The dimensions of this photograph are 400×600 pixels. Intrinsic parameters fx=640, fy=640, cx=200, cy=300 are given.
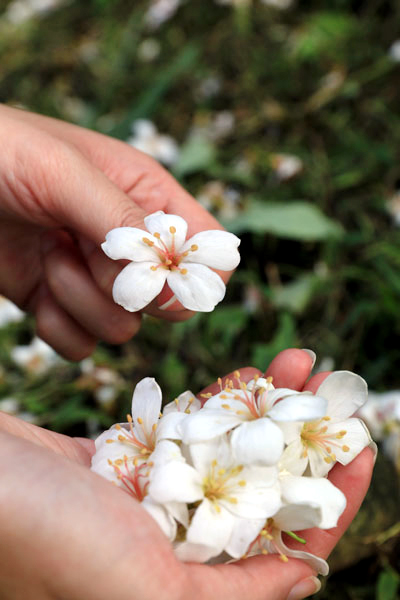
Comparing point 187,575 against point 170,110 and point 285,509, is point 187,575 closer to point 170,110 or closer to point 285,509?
point 285,509

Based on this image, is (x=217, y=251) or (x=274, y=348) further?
(x=274, y=348)

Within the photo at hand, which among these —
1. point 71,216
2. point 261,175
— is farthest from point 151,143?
point 71,216

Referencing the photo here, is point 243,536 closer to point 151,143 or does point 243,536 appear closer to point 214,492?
point 214,492

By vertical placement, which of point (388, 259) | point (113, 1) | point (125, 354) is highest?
point (113, 1)

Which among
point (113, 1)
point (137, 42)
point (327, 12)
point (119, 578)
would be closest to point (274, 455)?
point (119, 578)

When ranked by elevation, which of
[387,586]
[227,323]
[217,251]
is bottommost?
[387,586]

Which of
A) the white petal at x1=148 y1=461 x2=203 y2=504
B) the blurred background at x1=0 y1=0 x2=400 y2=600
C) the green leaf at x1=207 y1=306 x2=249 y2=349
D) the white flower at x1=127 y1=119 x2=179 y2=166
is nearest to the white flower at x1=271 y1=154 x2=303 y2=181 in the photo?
the blurred background at x1=0 y1=0 x2=400 y2=600

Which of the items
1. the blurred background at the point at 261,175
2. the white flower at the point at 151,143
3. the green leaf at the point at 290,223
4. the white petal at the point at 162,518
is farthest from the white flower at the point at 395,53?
the white petal at the point at 162,518
